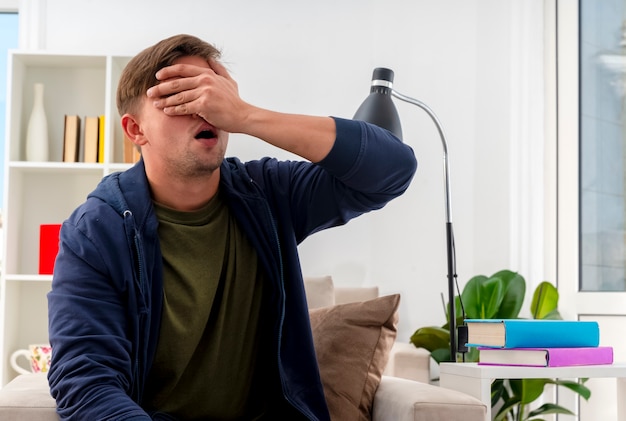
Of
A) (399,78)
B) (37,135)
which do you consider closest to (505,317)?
(399,78)

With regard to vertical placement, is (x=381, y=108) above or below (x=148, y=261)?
above

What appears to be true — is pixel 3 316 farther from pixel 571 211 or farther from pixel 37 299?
pixel 571 211

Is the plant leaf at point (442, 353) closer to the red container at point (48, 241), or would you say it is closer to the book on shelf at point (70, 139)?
the red container at point (48, 241)

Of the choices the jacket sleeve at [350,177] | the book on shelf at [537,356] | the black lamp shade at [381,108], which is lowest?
the book on shelf at [537,356]

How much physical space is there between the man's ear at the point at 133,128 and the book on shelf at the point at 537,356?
0.92 meters

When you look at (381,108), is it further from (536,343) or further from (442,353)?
(442,353)

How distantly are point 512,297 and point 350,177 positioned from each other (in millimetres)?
1780

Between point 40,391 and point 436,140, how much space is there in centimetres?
234

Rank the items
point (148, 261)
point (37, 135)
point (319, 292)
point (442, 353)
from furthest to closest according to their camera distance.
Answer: point (37, 135) < point (442, 353) < point (319, 292) < point (148, 261)

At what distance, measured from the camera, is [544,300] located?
10.6ft

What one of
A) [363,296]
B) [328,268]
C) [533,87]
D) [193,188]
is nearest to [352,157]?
[193,188]

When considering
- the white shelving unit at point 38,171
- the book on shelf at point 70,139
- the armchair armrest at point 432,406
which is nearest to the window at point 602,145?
the armchair armrest at point 432,406

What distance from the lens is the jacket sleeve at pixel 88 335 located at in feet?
4.63

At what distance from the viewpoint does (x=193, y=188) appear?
1.67 metres
